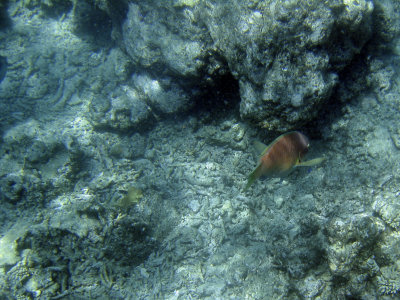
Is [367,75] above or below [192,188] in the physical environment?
above

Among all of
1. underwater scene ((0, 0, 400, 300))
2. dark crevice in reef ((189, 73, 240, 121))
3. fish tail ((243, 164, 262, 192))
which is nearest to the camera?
fish tail ((243, 164, 262, 192))

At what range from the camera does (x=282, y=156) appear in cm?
225

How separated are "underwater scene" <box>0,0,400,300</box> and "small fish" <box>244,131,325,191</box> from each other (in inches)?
0.5

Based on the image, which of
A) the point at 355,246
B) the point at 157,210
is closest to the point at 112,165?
the point at 157,210

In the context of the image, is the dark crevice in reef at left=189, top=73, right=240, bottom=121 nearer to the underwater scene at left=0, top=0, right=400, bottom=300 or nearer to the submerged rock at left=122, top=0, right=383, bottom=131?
the underwater scene at left=0, top=0, right=400, bottom=300

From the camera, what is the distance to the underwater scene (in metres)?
2.35

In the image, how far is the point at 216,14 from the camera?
2.78 metres

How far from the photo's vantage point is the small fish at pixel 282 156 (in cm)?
222

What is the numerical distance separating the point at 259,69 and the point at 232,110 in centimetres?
101

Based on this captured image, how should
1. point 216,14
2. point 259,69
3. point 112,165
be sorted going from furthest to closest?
point 112,165
point 216,14
point 259,69

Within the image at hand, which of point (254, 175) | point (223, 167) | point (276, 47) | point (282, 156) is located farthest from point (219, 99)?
point (254, 175)

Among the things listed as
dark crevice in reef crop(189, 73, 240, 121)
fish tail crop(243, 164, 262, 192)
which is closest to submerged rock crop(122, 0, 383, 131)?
dark crevice in reef crop(189, 73, 240, 121)

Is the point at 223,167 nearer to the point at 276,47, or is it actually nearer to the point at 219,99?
the point at 219,99

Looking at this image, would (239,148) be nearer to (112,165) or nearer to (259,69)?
(259,69)
